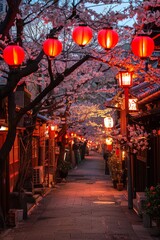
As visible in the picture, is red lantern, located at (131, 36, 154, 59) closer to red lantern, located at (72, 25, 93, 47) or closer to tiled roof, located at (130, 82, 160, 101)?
red lantern, located at (72, 25, 93, 47)

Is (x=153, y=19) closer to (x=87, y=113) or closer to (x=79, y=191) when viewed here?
(x=79, y=191)

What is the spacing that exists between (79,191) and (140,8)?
18.8 m

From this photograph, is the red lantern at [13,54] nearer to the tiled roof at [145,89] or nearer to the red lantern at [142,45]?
the red lantern at [142,45]

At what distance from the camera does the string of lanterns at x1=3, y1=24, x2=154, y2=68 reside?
1141cm

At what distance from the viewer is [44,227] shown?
1525cm

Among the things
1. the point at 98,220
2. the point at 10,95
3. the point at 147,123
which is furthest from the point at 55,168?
the point at 10,95

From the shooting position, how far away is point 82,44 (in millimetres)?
11594

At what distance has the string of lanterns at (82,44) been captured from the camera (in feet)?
37.4

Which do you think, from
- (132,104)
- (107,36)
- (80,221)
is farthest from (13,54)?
(132,104)

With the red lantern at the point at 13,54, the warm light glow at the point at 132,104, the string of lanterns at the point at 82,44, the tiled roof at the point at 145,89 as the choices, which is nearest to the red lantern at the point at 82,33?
the string of lanterns at the point at 82,44

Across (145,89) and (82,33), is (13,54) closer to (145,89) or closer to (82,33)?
(82,33)

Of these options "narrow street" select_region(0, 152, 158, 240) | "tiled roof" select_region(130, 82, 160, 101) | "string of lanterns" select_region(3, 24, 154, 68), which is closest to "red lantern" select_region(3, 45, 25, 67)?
"string of lanterns" select_region(3, 24, 154, 68)

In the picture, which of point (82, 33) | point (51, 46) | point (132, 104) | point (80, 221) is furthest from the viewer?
point (132, 104)

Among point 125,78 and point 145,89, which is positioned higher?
point 145,89
